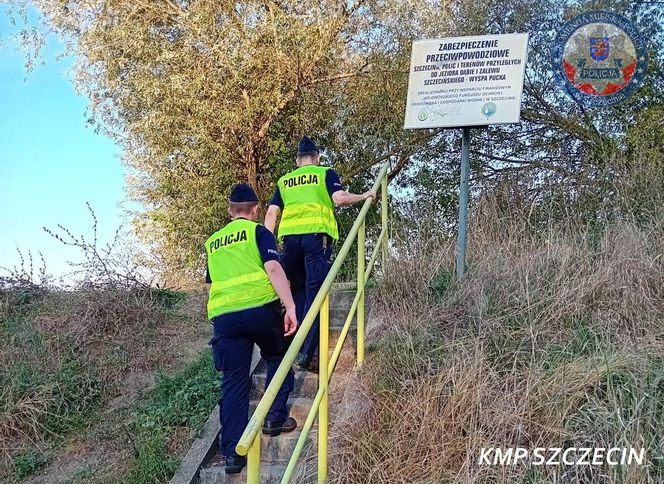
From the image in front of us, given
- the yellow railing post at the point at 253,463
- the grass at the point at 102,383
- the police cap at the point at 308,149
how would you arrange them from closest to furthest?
the yellow railing post at the point at 253,463, the grass at the point at 102,383, the police cap at the point at 308,149

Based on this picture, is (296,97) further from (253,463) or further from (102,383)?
(253,463)

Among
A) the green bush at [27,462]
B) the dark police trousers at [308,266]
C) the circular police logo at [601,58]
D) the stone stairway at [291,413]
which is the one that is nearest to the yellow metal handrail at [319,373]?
the dark police trousers at [308,266]

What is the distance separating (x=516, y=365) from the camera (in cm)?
404

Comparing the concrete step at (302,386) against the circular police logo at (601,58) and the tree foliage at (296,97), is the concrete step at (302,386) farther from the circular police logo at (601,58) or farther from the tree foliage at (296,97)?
the circular police logo at (601,58)

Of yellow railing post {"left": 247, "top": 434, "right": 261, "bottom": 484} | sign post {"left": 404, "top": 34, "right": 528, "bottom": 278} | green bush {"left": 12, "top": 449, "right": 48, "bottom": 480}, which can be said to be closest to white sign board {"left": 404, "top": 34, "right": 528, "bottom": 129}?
sign post {"left": 404, "top": 34, "right": 528, "bottom": 278}

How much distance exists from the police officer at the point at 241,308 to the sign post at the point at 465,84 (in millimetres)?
→ 2082

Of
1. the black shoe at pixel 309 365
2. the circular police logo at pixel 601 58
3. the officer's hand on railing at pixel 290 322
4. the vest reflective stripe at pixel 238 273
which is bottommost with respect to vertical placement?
the black shoe at pixel 309 365

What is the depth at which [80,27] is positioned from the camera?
1001cm

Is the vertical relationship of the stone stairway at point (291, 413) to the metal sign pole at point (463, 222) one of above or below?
below

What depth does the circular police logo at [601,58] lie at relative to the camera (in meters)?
8.33

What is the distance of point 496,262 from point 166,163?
615 centimetres

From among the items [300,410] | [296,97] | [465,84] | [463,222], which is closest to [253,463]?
[300,410]

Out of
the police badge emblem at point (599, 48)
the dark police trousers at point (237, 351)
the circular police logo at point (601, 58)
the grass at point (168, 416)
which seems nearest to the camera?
the dark police trousers at point (237, 351)

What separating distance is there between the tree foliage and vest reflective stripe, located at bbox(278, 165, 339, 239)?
11.8 ft
